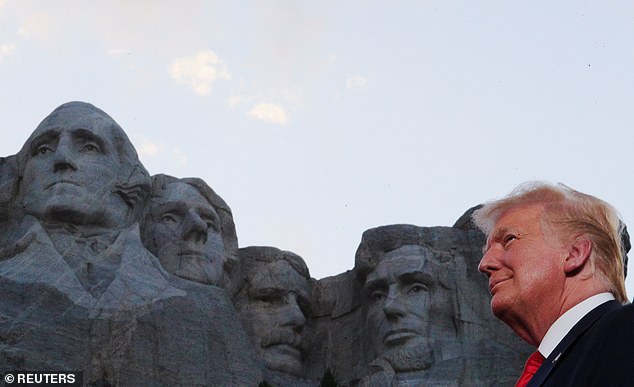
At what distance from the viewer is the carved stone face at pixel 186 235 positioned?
13.1 m

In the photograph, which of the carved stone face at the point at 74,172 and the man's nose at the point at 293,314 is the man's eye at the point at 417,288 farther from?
the carved stone face at the point at 74,172

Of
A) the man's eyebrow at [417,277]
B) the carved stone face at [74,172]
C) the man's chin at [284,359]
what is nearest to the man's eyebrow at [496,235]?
the carved stone face at [74,172]

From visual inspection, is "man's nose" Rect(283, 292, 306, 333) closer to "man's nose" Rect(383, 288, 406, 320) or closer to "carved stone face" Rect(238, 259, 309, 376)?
"carved stone face" Rect(238, 259, 309, 376)

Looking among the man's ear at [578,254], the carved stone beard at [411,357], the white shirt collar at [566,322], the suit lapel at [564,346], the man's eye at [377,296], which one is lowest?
the suit lapel at [564,346]

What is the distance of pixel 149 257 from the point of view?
12.5 metres

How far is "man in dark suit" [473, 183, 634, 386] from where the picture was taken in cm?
351

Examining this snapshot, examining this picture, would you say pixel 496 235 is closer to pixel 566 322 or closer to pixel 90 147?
pixel 566 322

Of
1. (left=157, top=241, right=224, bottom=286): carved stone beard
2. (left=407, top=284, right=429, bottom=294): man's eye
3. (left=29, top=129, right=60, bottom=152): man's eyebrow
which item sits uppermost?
(left=29, top=129, right=60, bottom=152): man's eyebrow

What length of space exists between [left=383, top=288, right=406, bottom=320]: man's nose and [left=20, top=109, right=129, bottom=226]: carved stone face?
256 cm


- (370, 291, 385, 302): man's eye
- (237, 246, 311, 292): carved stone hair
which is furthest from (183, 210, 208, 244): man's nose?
(370, 291, 385, 302): man's eye

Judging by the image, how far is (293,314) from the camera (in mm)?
13758

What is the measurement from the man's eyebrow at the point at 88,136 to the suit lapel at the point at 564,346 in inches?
385

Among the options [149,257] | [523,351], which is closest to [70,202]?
[149,257]

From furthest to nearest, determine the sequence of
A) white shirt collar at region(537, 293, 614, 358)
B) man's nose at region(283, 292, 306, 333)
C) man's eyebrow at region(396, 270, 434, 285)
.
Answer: man's nose at region(283, 292, 306, 333)
man's eyebrow at region(396, 270, 434, 285)
white shirt collar at region(537, 293, 614, 358)
